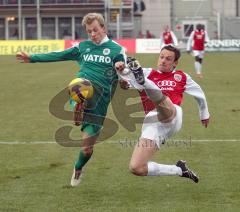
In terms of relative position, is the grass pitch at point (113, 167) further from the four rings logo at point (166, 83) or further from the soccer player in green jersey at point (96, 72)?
the four rings logo at point (166, 83)

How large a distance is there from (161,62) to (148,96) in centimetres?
50

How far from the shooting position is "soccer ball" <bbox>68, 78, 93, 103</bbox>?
27.3 feet

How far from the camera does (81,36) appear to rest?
185ft

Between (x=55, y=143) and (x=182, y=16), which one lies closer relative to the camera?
(x=55, y=143)

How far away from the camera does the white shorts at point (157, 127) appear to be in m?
7.77

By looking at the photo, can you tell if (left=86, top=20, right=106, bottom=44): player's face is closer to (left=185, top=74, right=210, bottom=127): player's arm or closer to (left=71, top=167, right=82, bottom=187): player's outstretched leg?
(left=185, top=74, right=210, bottom=127): player's arm

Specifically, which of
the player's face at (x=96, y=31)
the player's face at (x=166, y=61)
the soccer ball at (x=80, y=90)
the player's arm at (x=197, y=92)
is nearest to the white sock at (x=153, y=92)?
the player's face at (x=166, y=61)

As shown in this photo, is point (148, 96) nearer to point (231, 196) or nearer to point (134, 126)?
point (231, 196)

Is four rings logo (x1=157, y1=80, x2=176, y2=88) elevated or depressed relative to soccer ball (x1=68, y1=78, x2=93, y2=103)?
elevated

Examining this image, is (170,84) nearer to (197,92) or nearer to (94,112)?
(197,92)

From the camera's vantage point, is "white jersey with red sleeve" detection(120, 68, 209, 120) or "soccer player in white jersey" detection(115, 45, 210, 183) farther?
"white jersey with red sleeve" detection(120, 68, 209, 120)

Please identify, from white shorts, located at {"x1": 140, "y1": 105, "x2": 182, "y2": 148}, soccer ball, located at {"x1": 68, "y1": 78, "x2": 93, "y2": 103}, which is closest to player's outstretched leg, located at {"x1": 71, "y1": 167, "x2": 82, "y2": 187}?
soccer ball, located at {"x1": 68, "y1": 78, "x2": 93, "y2": 103}

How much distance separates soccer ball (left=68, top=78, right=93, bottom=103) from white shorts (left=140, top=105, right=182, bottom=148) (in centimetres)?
93

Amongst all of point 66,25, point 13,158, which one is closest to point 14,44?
point 66,25
